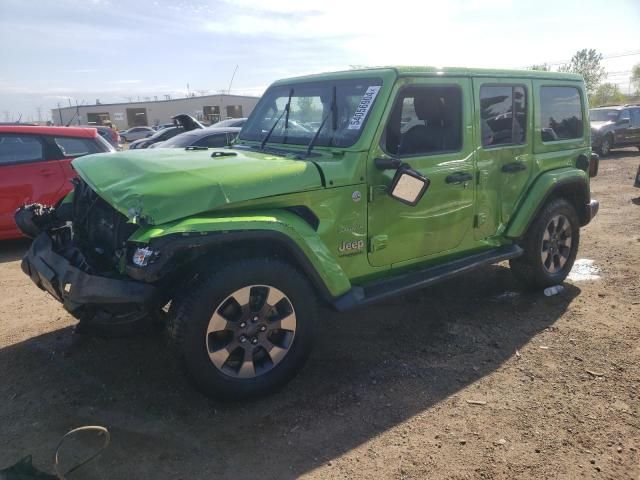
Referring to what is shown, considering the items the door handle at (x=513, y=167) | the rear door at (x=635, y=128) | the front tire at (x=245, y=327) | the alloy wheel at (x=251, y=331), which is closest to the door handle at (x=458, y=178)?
the door handle at (x=513, y=167)

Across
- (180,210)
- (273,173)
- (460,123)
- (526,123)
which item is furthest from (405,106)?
(180,210)

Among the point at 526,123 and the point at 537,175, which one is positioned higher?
the point at 526,123

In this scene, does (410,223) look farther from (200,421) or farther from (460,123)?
(200,421)

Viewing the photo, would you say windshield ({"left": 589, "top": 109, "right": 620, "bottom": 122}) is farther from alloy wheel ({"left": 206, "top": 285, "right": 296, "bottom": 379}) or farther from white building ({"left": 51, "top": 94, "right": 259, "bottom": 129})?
white building ({"left": 51, "top": 94, "right": 259, "bottom": 129})

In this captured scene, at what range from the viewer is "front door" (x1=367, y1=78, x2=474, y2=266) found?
3461mm

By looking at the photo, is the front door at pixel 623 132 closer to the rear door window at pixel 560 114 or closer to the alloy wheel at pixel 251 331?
the rear door window at pixel 560 114

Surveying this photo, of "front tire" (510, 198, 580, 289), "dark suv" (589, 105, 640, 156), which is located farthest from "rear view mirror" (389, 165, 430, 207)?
"dark suv" (589, 105, 640, 156)

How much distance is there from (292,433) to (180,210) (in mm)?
1371

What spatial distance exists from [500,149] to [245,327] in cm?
257

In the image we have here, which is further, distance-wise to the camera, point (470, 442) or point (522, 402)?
point (522, 402)

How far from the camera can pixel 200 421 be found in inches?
115

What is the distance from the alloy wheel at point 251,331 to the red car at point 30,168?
460cm

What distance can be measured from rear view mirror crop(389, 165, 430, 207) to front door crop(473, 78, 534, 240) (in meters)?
1.01

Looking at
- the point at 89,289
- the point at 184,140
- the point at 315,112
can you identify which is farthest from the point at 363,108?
the point at 184,140
